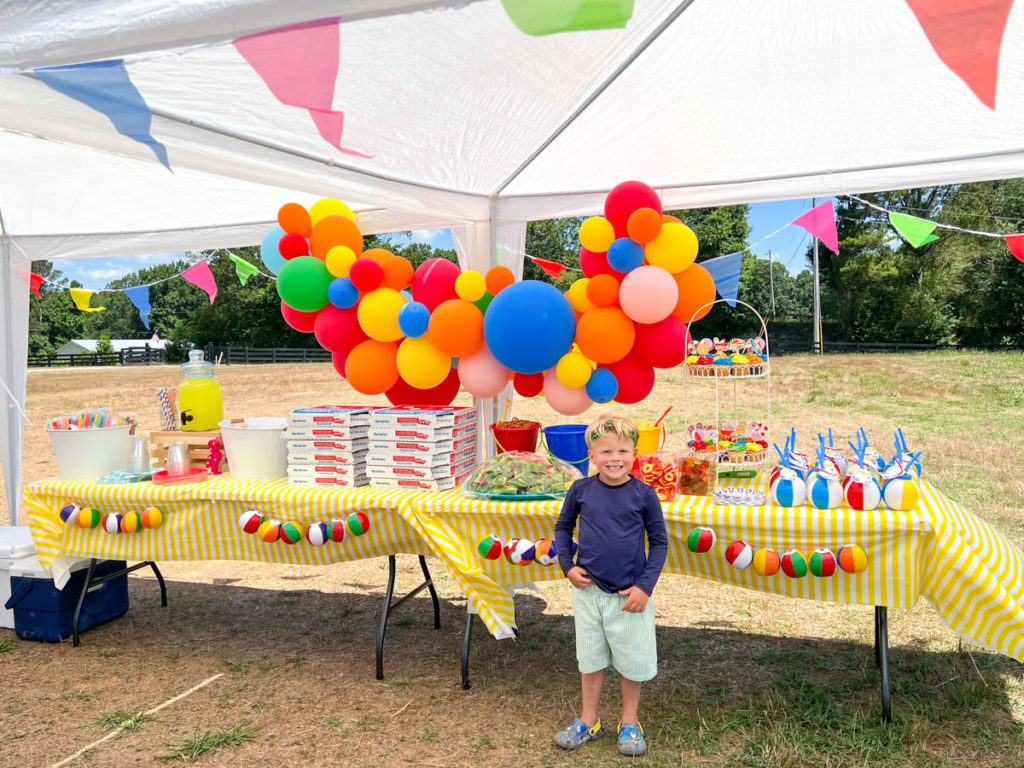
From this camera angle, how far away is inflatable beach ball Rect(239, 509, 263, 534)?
9.84ft

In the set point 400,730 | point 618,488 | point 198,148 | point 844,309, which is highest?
point 844,309

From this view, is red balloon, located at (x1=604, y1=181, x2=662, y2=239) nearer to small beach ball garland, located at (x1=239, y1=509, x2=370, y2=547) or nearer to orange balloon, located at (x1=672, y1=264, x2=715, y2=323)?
orange balloon, located at (x1=672, y1=264, x2=715, y2=323)

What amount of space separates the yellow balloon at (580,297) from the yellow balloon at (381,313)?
2.40 feet

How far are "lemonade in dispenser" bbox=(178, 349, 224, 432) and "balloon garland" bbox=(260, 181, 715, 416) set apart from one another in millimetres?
489

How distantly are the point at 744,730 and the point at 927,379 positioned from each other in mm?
15724

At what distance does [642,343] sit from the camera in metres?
3.14

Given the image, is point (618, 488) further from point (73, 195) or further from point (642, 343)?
point (73, 195)

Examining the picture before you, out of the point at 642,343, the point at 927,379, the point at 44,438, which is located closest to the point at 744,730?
the point at 642,343

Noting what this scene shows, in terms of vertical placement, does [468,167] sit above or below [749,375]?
above

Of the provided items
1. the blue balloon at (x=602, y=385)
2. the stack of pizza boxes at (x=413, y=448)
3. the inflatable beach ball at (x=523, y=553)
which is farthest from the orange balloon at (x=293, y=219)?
the inflatable beach ball at (x=523, y=553)

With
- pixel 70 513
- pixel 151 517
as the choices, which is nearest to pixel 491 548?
pixel 151 517

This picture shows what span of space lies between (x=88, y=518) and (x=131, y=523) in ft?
→ 0.74

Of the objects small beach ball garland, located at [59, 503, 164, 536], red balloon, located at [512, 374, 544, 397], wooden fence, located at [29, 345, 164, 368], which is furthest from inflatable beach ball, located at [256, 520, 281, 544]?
wooden fence, located at [29, 345, 164, 368]

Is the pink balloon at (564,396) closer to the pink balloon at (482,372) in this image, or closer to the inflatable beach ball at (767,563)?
the pink balloon at (482,372)
